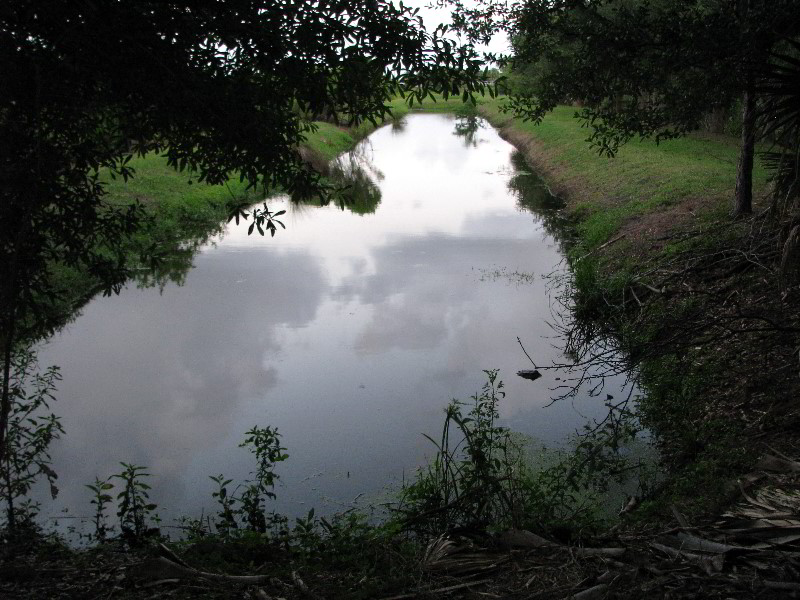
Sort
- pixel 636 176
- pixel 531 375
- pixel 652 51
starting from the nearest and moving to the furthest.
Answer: pixel 652 51 → pixel 531 375 → pixel 636 176

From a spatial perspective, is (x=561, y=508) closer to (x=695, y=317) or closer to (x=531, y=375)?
(x=695, y=317)

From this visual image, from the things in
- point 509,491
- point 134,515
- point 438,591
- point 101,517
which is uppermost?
point 101,517

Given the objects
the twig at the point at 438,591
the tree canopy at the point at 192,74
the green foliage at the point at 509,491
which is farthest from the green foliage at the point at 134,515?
the twig at the point at 438,591

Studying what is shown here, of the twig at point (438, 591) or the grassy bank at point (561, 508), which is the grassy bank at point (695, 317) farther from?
the twig at point (438, 591)

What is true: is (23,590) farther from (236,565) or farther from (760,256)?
(760,256)

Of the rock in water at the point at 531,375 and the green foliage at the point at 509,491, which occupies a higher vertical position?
the rock in water at the point at 531,375

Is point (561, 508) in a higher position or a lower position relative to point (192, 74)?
lower

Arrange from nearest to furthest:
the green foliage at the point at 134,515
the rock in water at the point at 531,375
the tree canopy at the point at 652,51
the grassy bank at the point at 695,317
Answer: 1. the green foliage at the point at 134,515
2. the grassy bank at the point at 695,317
3. the tree canopy at the point at 652,51
4. the rock in water at the point at 531,375

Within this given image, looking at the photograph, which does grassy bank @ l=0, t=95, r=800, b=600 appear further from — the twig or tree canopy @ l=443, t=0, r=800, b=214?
tree canopy @ l=443, t=0, r=800, b=214

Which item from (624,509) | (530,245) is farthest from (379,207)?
(624,509)

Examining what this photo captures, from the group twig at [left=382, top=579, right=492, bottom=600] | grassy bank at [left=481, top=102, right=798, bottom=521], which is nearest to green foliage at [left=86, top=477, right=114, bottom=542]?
twig at [left=382, top=579, right=492, bottom=600]

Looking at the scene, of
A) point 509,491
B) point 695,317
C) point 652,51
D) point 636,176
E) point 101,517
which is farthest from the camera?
point 636,176

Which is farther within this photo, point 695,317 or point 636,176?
point 636,176

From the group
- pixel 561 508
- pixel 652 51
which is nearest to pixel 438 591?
pixel 561 508
